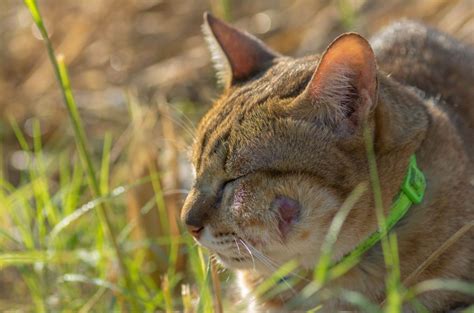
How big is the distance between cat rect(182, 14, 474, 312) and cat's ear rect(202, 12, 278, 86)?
0.25ft

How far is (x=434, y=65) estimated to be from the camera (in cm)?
283

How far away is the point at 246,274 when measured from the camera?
2559mm

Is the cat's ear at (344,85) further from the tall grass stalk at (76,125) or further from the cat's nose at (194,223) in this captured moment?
the tall grass stalk at (76,125)

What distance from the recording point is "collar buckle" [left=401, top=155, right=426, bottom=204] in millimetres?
2256

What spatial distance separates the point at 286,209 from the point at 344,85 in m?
0.32

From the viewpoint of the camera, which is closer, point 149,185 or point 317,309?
point 317,309

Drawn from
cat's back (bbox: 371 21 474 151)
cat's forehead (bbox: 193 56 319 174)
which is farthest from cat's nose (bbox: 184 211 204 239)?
cat's back (bbox: 371 21 474 151)

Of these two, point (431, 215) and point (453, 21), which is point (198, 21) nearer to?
point (453, 21)

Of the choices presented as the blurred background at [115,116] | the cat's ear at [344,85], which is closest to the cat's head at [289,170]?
the cat's ear at [344,85]

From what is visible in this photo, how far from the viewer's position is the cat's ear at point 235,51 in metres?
2.58

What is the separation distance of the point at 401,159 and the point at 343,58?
35 cm

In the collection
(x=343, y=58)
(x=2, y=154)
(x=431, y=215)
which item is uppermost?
(x=343, y=58)

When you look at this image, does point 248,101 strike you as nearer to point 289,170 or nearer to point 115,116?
point 289,170

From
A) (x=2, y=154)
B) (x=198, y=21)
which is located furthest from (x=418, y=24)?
(x=2, y=154)
